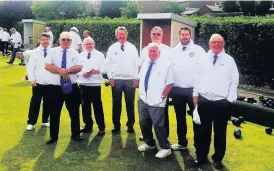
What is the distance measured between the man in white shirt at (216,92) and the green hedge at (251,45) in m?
7.20

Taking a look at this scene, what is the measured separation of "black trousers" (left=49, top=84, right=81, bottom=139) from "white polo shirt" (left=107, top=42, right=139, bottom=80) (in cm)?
87

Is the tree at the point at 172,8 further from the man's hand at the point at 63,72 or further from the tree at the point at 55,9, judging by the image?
the man's hand at the point at 63,72

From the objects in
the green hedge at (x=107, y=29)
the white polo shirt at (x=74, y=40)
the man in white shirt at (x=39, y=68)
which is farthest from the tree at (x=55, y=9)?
the man in white shirt at (x=39, y=68)

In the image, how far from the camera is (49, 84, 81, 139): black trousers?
21.5ft

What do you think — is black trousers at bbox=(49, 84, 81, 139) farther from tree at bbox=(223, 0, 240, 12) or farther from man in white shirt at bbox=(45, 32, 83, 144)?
tree at bbox=(223, 0, 240, 12)

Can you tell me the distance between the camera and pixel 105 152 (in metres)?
6.25

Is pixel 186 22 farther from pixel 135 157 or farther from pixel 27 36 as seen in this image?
pixel 27 36

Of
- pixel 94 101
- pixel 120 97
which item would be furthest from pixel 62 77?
pixel 120 97

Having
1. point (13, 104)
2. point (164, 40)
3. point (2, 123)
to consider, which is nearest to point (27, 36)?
point (164, 40)

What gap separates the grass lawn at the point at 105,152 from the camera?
5.62 metres

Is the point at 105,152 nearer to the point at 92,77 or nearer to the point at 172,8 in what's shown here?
the point at 92,77

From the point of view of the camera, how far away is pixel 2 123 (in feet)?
25.8

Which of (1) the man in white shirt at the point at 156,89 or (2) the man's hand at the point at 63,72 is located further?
(2) the man's hand at the point at 63,72

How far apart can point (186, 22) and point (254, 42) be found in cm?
294
